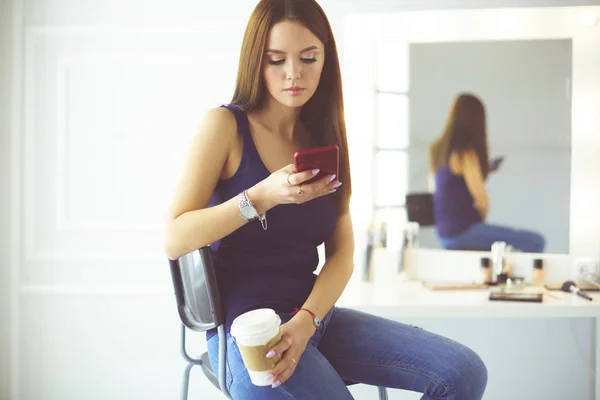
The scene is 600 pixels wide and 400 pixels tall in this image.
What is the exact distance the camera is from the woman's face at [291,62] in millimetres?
1229

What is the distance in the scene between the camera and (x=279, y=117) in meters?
1.36

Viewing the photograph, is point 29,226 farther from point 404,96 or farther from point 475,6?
point 475,6

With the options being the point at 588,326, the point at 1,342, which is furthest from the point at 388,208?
the point at 1,342

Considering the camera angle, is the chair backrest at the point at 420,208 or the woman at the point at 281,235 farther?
the chair backrest at the point at 420,208

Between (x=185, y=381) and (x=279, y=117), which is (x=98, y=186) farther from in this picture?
(x=279, y=117)

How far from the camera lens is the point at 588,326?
2.22 metres

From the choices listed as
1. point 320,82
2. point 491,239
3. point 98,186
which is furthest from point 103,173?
point 491,239

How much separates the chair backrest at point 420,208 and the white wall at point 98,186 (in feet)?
2.38

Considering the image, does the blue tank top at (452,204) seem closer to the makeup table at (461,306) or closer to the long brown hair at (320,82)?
the makeup table at (461,306)

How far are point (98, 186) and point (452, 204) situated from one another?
4.51 ft

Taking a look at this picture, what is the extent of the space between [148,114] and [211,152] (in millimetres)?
1263

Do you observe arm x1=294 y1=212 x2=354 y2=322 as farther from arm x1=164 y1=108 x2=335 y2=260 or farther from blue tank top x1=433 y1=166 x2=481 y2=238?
blue tank top x1=433 y1=166 x2=481 y2=238

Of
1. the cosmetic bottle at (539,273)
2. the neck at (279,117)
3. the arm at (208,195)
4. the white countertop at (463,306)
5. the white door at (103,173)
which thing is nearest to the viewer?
the arm at (208,195)

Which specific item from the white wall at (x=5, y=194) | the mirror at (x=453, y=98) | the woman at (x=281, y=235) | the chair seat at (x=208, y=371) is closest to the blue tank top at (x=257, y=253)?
the woman at (x=281, y=235)
